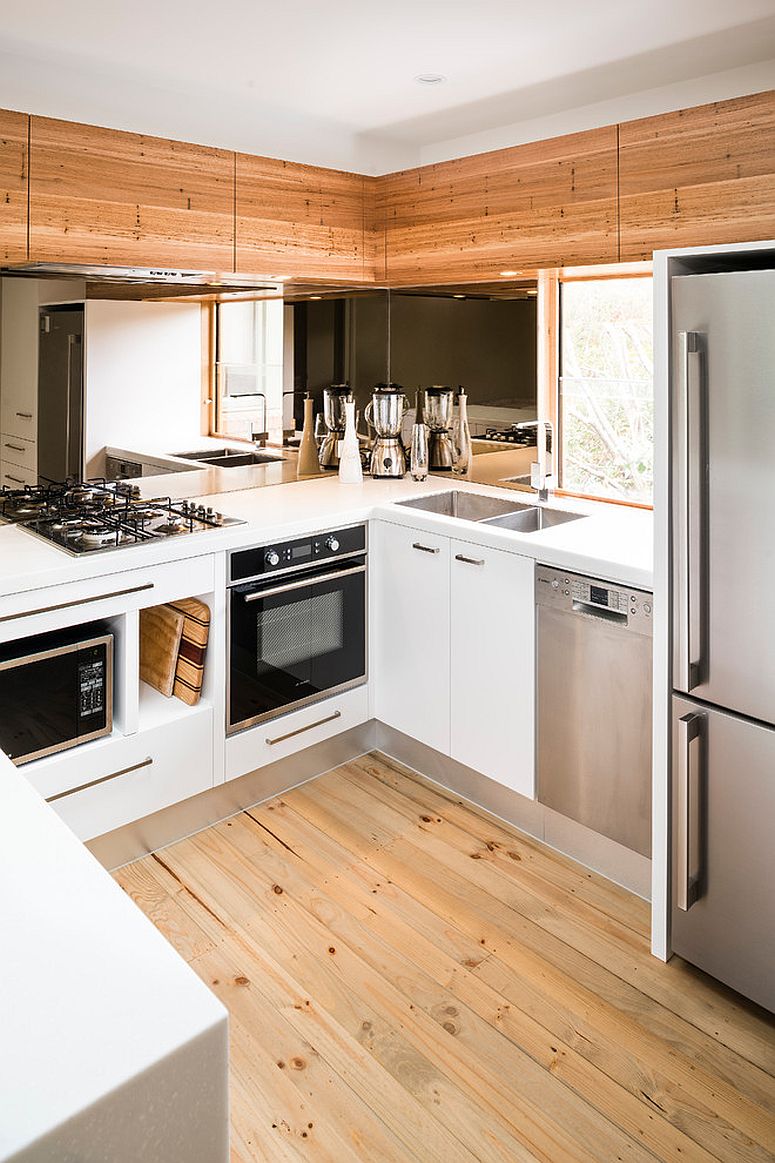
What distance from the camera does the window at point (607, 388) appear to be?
3115 mm

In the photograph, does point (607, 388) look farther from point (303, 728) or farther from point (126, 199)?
point (126, 199)

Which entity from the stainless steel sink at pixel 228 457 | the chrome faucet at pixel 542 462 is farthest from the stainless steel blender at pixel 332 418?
the chrome faucet at pixel 542 462

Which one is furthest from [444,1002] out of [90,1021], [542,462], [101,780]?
[542,462]

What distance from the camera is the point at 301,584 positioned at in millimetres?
2848

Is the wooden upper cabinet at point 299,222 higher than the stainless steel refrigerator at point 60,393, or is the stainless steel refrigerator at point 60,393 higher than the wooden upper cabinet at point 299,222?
the wooden upper cabinet at point 299,222

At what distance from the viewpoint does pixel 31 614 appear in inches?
87.4

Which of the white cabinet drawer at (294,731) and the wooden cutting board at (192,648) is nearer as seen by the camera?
the wooden cutting board at (192,648)

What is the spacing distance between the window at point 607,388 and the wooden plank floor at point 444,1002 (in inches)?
55.8

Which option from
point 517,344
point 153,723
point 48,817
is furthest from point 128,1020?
point 517,344

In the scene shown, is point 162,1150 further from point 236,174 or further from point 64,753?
point 236,174

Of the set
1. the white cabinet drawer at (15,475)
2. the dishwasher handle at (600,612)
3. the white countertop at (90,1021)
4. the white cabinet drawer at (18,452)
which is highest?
the white cabinet drawer at (18,452)

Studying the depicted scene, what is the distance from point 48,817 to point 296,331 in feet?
9.46

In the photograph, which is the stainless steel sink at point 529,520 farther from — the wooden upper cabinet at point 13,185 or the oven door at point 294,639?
the wooden upper cabinet at point 13,185

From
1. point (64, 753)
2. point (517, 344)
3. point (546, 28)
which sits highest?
point (546, 28)
